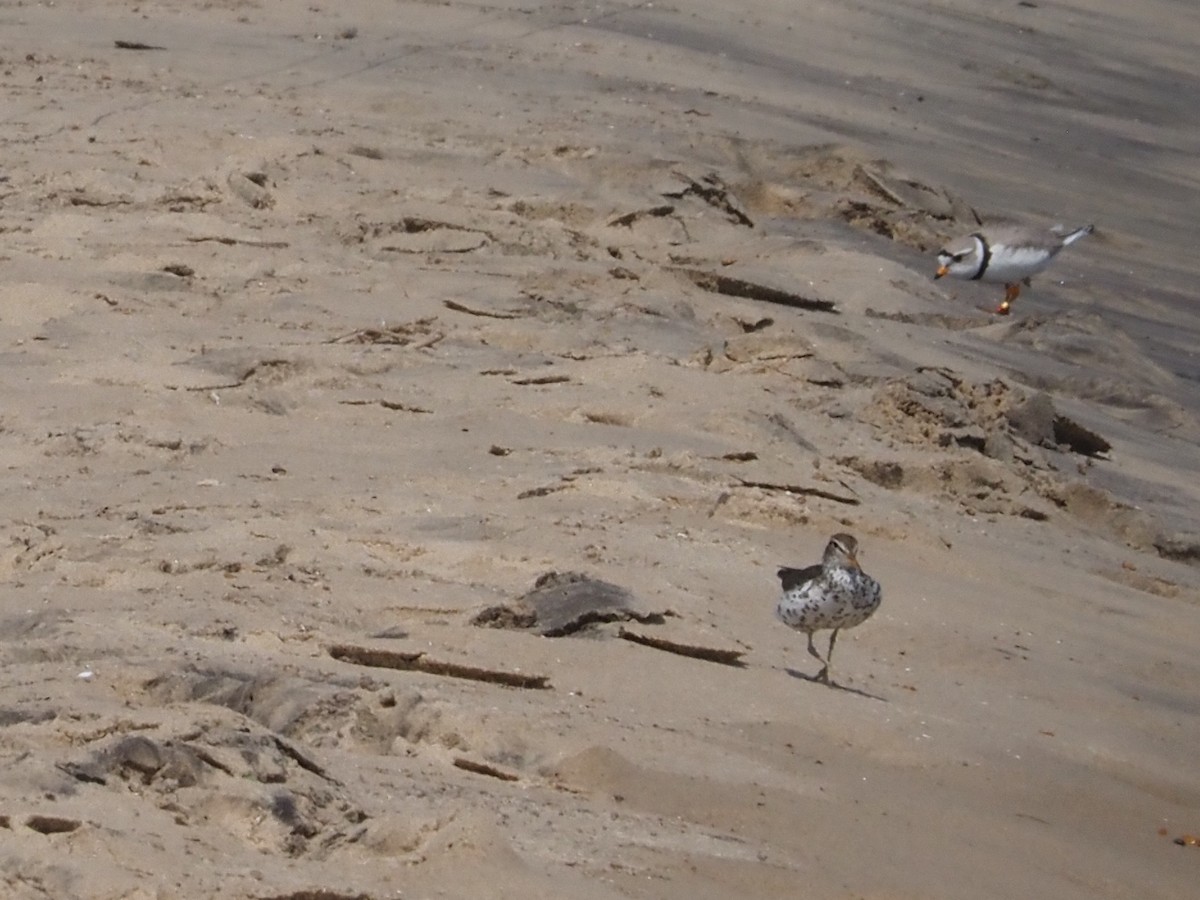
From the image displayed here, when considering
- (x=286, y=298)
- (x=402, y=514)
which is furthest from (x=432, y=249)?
(x=402, y=514)

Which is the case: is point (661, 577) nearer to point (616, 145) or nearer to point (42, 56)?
point (616, 145)

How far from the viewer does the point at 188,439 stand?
253 inches

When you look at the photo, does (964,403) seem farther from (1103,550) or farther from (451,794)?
(451,794)

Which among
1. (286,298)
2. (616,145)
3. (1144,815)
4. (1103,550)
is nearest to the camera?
(1144,815)

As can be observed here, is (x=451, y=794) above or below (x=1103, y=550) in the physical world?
above

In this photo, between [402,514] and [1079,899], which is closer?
[1079,899]

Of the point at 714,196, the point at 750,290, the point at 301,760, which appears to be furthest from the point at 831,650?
the point at 714,196

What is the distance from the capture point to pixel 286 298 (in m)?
7.84

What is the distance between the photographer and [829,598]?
17.0 feet

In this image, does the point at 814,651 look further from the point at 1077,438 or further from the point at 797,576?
the point at 1077,438

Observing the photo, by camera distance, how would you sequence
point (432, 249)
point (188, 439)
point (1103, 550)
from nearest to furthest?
point (188, 439)
point (1103, 550)
point (432, 249)

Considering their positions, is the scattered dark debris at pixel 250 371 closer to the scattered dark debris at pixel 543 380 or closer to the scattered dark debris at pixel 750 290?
the scattered dark debris at pixel 543 380

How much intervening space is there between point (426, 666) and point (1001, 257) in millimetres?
5666

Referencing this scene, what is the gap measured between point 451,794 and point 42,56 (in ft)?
24.4
